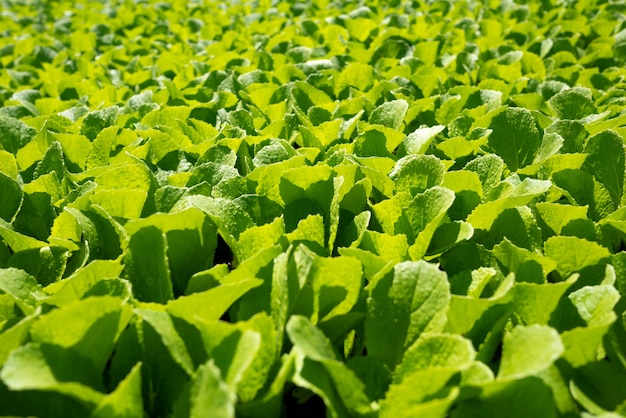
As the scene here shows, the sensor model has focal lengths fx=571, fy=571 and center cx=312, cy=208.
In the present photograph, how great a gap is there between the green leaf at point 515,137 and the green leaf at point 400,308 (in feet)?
3.24

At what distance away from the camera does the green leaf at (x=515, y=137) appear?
A: 6.72 feet

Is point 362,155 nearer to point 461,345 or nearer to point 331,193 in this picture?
point 331,193

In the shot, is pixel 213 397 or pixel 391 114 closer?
pixel 213 397

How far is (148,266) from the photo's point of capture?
141 cm

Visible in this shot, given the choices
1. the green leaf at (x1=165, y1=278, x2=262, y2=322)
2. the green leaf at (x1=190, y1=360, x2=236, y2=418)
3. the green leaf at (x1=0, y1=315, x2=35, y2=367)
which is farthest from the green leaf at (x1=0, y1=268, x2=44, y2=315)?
the green leaf at (x1=190, y1=360, x2=236, y2=418)

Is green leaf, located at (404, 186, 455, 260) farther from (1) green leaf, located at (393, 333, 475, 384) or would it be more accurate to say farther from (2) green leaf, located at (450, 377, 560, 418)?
(2) green leaf, located at (450, 377, 560, 418)

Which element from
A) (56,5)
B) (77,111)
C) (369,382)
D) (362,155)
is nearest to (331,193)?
(362,155)

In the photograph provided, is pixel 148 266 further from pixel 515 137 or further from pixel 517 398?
pixel 515 137

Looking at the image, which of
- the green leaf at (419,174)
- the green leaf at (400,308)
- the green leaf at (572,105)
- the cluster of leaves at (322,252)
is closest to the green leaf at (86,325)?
the cluster of leaves at (322,252)

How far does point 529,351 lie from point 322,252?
602 millimetres

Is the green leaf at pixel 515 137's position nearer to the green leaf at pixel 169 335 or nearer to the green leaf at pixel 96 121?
the green leaf at pixel 169 335

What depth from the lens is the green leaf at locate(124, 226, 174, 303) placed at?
4.52ft

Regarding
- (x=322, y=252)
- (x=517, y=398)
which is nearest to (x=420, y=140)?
(x=322, y=252)

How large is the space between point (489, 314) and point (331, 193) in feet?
1.93
